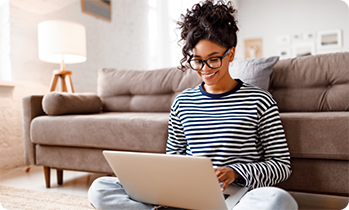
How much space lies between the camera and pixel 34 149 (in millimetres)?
1741

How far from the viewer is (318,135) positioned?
111 cm

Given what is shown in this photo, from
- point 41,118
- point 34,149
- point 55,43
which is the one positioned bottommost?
point 34,149

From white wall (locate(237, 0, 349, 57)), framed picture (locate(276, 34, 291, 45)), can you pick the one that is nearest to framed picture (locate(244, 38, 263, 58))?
white wall (locate(237, 0, 349, 57))

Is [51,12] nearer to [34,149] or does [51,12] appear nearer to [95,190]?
[34,149]

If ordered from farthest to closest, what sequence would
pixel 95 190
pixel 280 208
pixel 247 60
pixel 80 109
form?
1. pixel 80 109
2. pixel 247 60
3. pixel 95 190
4. pixel 280 208

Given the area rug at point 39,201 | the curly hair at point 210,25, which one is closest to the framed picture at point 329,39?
the curly hair at point 210,25

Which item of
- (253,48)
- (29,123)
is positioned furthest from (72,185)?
(253,48)

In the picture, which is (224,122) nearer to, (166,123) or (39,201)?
(166,123)

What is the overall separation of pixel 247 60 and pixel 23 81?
1886mm

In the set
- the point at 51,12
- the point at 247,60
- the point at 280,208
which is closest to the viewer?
the point at 280,208

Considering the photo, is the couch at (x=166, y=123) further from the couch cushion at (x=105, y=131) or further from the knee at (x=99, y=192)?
the knee at (x=99, y=192)

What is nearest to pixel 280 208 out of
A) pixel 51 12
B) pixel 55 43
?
pixel 55 43

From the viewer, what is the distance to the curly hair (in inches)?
35.3

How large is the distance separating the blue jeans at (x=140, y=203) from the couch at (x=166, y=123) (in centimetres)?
51
